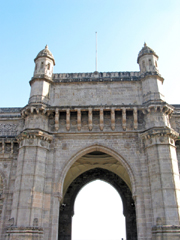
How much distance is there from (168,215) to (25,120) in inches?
415

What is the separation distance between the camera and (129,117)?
53.9 ft

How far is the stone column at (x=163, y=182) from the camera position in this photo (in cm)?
1268

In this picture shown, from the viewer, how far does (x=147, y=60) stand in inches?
709

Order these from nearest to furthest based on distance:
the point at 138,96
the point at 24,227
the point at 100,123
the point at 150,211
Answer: the point at 24,227 → the point at 150,211 → the point at 100,123 → the point at 138,96

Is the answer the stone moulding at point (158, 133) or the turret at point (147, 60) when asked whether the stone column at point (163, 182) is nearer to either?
the stone moulding at point (158, 133)

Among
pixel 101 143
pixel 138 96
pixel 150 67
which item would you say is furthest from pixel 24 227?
pixel 150 67

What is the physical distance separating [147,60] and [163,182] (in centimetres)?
907

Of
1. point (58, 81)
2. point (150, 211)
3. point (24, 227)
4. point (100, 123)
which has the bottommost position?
point (24, 227)

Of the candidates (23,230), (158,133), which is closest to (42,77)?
(158,133)

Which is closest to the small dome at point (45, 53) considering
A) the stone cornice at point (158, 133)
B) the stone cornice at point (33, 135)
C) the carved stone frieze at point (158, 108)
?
the stone cornice at point (33, 135)

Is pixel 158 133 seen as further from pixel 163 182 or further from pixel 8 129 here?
pixel 8 129

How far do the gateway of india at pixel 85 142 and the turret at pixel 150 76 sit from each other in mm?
68

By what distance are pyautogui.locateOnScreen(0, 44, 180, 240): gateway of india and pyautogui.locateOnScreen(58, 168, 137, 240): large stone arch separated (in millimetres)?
5622

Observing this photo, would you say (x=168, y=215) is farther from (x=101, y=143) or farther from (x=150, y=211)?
(x=101, y=143)
